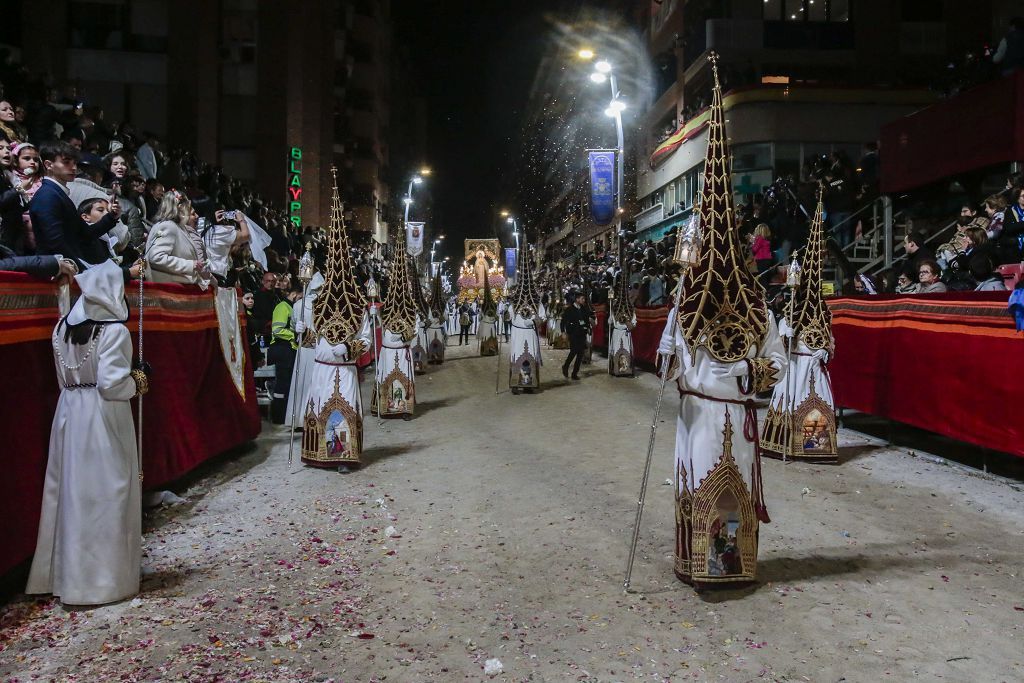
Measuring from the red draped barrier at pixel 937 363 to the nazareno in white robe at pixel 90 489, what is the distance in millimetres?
8013

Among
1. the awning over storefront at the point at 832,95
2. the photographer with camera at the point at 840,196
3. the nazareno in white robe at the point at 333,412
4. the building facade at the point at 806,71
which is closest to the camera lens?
the nazareno in white robe at the point at 333,412

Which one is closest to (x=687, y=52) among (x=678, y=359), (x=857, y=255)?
(x=857, y=255)

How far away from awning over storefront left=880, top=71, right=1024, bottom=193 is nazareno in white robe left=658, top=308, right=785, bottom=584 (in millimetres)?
11362

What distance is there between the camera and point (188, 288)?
28.5ft

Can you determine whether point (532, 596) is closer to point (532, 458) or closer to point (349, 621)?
point (349, 621)

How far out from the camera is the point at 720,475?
518 cm

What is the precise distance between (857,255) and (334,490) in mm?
17633

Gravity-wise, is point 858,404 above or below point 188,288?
below

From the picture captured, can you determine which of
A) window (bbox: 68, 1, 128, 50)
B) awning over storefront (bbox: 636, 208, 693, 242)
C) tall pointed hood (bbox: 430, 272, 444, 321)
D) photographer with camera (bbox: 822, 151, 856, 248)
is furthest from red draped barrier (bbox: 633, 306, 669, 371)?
window (bbox: 68, 1, 128, 50)

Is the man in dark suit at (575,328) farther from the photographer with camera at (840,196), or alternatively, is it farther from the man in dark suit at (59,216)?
the man in dark suit at (59,216)

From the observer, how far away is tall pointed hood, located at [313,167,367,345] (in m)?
9.48

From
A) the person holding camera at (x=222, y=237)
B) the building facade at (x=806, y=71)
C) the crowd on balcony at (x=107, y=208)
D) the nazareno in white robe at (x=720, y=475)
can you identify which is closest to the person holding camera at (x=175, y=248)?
the crowd on balcony at (x=107, y=208)

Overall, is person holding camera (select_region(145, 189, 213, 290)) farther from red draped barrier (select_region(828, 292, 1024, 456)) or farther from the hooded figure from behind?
red draped barrier (select_region(828, 292, 1024, 456))

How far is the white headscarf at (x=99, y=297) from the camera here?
16.3 feet
